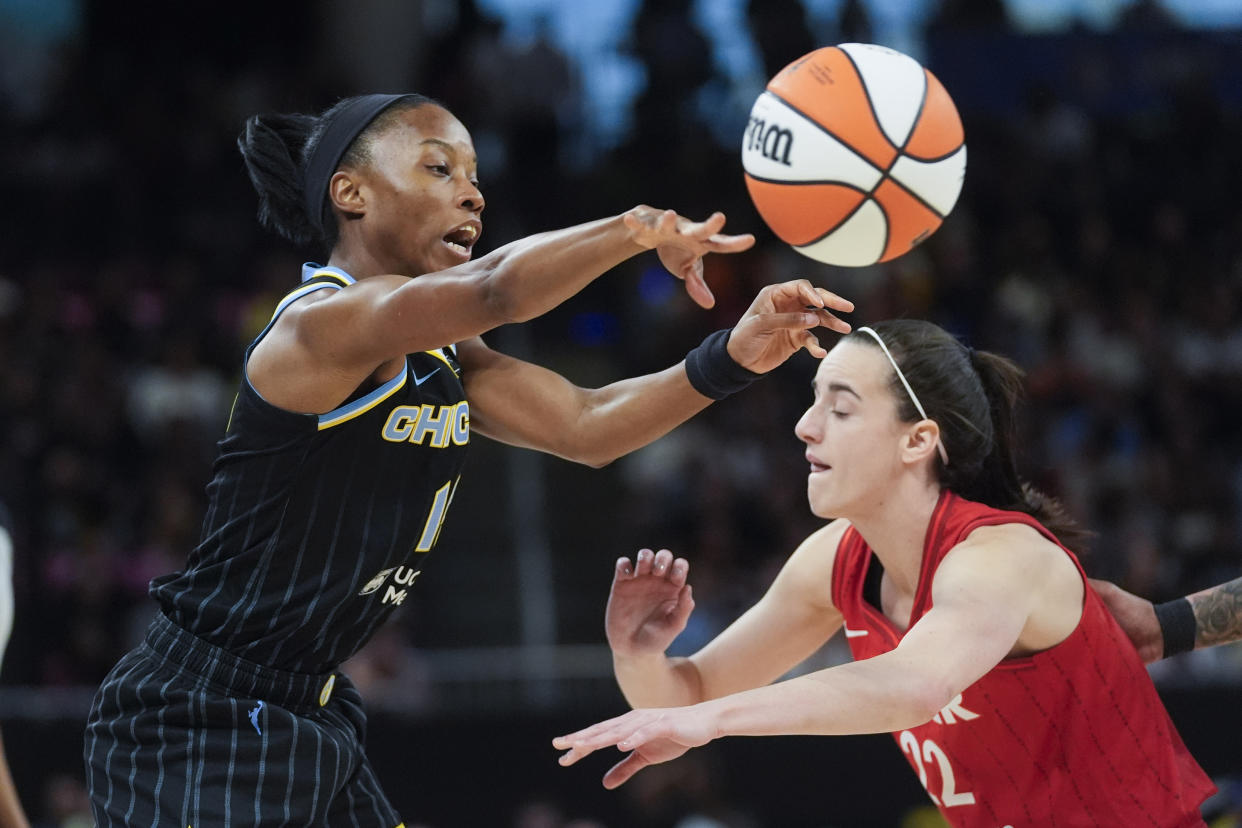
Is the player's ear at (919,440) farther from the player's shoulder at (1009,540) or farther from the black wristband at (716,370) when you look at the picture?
the black wristband at (716,370)

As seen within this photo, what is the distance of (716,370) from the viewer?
402 cm

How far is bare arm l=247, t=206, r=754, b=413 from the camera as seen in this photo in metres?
3.23

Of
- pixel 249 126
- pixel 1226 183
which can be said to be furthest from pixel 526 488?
pixel 249 126

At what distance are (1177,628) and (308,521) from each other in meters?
2.42

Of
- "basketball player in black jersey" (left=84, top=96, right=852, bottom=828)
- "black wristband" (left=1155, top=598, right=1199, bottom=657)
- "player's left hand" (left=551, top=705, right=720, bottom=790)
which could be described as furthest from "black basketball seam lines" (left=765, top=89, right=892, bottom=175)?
"player's left hand" (left=551, top=705, right=720, bottom=790)

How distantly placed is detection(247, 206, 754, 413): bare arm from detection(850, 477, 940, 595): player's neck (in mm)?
895

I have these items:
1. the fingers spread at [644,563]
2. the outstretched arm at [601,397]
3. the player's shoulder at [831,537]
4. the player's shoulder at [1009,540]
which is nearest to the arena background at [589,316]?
the player's shoulder at [831,537]

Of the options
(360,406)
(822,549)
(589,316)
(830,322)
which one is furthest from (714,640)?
(589,316)

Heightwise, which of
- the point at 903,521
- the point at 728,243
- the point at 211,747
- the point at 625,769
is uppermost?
the point at 728,243

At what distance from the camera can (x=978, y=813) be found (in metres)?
3.94

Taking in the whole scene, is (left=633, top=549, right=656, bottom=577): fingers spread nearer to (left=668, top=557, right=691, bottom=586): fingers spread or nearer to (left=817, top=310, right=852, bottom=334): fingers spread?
(left=668, top=557, right=691, bottom=586): fingers spread

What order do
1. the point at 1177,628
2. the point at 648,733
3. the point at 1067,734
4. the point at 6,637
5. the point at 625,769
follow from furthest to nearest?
the point at 6,637
the point at 1177,628
the point at 1067,734
the point at 625,769
the point at 648,733

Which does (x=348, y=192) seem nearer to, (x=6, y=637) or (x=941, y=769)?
(x=6, y=637)

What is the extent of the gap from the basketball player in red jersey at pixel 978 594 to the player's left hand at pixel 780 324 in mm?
164
